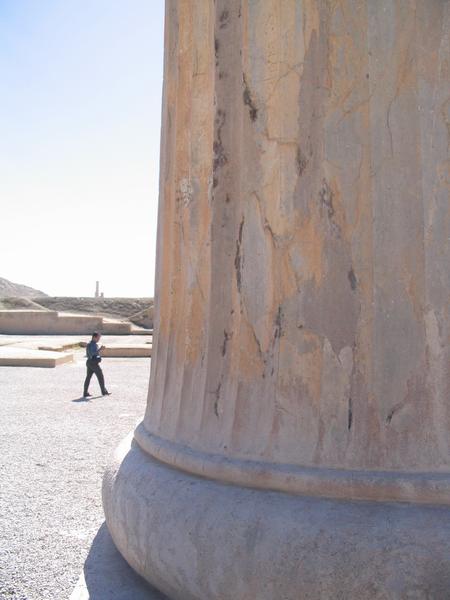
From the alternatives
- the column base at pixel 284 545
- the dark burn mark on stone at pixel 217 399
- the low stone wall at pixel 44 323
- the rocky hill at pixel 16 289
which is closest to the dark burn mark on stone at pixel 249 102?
the dark burn mark on stone at pixel 217 399

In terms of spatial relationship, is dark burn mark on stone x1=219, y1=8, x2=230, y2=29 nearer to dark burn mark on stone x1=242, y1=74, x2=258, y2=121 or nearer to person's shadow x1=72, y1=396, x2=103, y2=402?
dark burn mark on stone x1=242, y1=74, x2=258, y2=121

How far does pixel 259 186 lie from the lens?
2.32m

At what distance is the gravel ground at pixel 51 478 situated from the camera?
2719mm

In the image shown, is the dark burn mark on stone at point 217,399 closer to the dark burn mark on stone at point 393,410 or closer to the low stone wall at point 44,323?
the dark burn mark on stone at point 393,410

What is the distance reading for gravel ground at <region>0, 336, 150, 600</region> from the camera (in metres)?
2.72

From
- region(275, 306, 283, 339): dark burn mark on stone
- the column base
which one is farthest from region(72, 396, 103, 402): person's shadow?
region(275, 306, 283, 339): dark burn mark on stone

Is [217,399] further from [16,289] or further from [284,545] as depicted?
[16,289]

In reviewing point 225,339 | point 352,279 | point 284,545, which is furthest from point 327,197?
point 284,545

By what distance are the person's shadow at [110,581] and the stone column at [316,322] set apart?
0.11 metres

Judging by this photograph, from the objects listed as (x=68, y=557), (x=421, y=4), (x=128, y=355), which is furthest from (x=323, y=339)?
(x=128, y=355)

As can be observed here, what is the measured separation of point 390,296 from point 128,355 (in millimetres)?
15082

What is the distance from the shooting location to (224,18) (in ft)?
8.15

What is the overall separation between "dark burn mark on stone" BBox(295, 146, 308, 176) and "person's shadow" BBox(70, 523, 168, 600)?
1.67m

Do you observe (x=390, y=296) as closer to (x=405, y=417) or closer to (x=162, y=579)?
(x=405, y=417)
